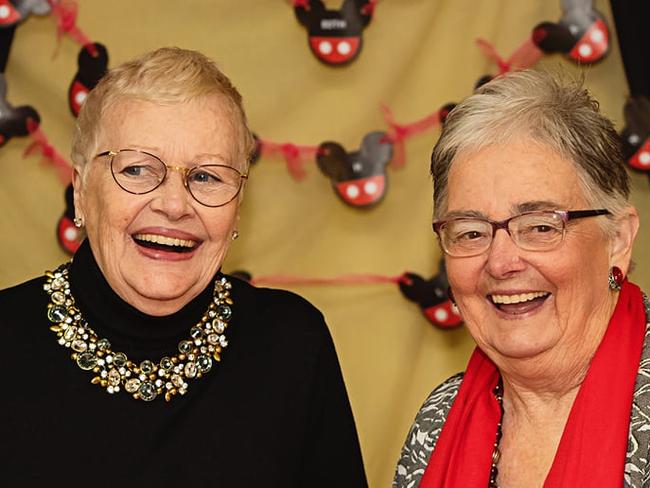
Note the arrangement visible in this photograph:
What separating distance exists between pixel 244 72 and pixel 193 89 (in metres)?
1.01

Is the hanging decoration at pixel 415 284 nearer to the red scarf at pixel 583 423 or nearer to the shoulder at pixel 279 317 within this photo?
the shoulder at pixel 279 317

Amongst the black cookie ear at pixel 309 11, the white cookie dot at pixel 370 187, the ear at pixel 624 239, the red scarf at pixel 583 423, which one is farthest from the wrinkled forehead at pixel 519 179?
the black cookie ear at pixel 309 11

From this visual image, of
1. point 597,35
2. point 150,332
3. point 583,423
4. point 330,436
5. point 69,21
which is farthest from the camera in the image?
point 69,21

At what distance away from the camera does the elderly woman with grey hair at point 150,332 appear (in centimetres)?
241

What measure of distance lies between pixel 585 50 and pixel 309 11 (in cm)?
88

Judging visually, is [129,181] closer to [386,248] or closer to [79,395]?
[79,395]

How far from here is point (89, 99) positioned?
2521mm

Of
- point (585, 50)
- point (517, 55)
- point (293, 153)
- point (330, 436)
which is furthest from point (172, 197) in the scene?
point (585, 50)

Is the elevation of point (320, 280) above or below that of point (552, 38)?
below

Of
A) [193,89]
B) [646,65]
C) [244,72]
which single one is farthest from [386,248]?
[193,89]

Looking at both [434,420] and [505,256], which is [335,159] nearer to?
[434,420]

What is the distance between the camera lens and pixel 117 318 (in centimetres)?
249

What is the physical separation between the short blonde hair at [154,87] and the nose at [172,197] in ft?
0.58

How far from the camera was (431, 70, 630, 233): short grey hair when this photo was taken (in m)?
2.24
